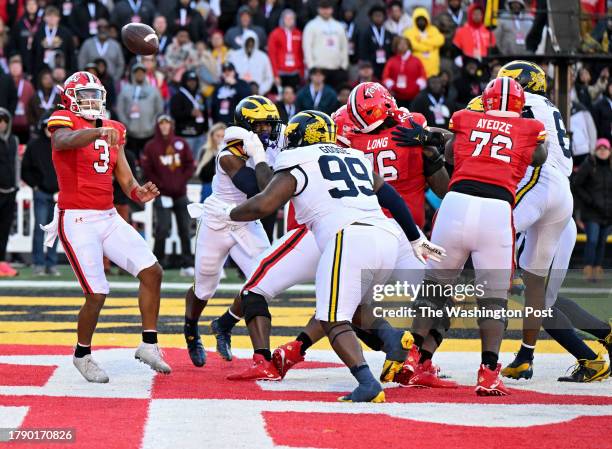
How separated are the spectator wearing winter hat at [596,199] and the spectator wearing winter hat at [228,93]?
473 cm

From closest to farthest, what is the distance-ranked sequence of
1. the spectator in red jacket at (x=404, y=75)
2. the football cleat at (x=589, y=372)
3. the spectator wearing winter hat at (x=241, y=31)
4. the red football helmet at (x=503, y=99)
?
the red football helmet at (x=503, y=99) → the football cleat at (x=589, y=372) → the spectator in red jacket at (x=404, y=75) → the spectator wearing winter hat at (x=241, y=31)

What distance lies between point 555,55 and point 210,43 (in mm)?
7406

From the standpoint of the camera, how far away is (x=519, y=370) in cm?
808

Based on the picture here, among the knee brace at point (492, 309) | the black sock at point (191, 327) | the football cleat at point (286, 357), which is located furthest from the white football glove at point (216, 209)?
the knee brace at point (492, 309)

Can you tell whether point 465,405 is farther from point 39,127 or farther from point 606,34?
point 39,127

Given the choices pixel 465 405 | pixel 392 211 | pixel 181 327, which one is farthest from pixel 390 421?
pixel 181 327

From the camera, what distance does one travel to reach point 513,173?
7.45 meters

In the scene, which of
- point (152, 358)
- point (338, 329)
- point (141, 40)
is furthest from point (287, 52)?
point (338, 329)

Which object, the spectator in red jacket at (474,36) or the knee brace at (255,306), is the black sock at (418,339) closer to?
the knee brace at (255,306)

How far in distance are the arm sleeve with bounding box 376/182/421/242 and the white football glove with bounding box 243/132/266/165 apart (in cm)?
92

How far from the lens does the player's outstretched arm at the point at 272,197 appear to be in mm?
7027

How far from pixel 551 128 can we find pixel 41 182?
8.75 meters

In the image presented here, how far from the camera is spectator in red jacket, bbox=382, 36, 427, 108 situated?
17.7 metres

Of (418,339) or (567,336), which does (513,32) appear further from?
(418,339)
